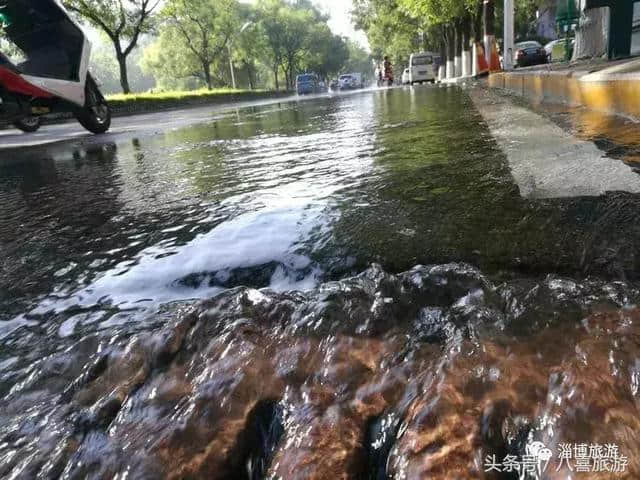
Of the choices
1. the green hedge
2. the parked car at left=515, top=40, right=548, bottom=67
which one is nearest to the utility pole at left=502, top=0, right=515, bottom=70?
the parked car at left=515, top=40, right=548, bottom=67

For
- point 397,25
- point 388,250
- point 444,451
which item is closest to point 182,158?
point 388,250

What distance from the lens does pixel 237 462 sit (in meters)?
1.23

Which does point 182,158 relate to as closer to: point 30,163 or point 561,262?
point 30,163

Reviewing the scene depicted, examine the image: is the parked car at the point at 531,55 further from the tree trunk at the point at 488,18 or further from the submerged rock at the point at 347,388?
the submerged rock at the point at 347,388

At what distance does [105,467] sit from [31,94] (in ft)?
28.2

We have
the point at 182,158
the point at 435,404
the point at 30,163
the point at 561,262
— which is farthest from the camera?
the point at 30,163

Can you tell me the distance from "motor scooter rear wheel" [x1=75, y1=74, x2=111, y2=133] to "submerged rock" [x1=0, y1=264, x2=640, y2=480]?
8926 mm

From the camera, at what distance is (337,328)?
162 cm

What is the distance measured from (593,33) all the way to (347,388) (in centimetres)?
1292

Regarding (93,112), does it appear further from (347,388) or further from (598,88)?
(347,388)

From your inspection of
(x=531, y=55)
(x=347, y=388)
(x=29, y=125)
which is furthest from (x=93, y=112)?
(x=531, y=55)

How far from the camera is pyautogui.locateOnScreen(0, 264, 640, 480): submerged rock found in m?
1.18

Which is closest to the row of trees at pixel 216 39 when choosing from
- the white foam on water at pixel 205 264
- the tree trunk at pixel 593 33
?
the tree trunk at pixel 593 33

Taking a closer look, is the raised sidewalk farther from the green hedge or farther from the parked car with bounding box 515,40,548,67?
the green hedge
